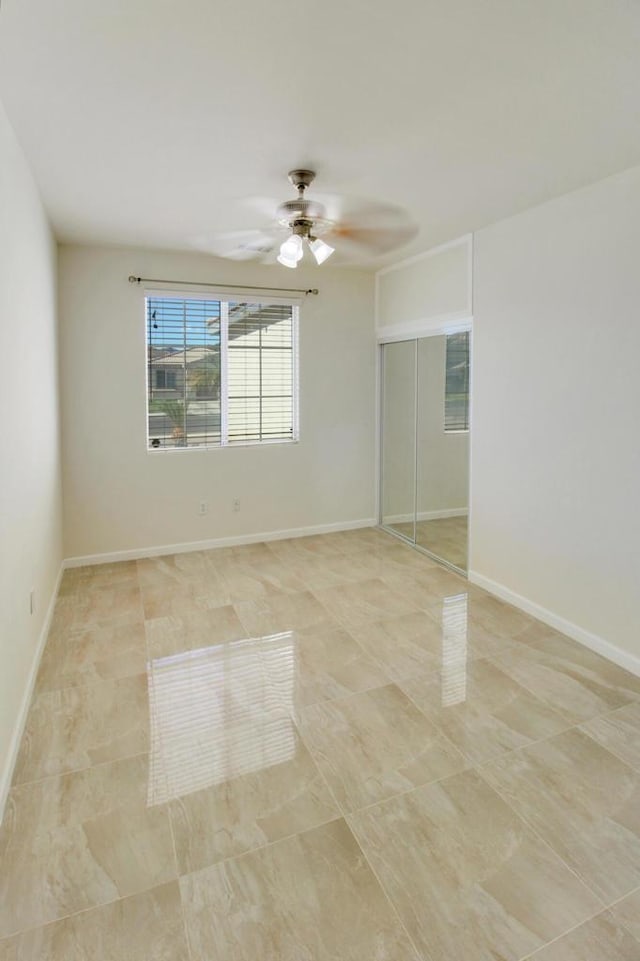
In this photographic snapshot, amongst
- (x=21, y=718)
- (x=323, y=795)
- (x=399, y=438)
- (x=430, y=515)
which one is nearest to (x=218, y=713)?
(x=323, y=795)

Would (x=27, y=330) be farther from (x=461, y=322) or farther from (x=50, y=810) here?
(x=461, y=322)

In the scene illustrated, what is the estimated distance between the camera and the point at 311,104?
206cm

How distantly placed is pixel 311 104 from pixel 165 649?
271cm

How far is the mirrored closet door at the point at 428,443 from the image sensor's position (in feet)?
13.5

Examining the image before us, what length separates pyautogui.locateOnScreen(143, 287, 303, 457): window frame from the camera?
4.33 metres

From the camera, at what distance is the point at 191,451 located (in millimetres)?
4559

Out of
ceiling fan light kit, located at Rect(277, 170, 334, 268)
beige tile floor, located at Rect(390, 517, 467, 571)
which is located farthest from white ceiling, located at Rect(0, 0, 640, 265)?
beige tile floor, located at Rect(390, 517, 467, 571)

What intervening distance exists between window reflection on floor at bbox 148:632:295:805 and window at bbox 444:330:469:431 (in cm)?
214

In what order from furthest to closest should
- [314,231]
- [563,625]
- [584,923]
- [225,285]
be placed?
[225,285]
[314,231]
[563,625]
[584,923]

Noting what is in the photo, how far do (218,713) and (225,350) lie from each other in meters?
3.10

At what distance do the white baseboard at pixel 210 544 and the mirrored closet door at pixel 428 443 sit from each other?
436mm

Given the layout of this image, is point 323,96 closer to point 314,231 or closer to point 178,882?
point 314,231

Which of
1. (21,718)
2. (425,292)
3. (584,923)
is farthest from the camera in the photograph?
(425,292)

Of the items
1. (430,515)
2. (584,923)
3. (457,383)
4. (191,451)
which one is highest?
(457,383)
